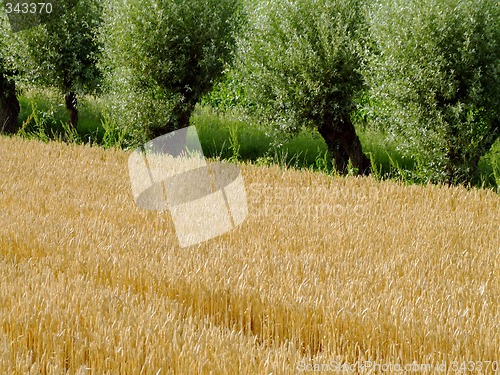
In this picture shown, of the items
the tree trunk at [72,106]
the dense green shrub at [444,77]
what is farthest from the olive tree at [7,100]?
the dense green shrub at [444,77]

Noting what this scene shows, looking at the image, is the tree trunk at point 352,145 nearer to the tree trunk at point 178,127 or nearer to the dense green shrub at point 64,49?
the tree trunk at point 178,127

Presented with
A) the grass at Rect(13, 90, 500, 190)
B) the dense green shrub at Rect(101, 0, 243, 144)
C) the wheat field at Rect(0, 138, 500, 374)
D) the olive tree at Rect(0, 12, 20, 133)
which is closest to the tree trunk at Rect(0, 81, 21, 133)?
the olive tree at Rect(0, 12, 20, 133)

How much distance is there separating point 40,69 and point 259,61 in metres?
6.79

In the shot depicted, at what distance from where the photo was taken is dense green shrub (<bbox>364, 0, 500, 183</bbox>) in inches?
466

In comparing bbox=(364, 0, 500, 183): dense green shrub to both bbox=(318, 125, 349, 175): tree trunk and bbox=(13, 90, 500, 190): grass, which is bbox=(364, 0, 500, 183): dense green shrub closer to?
bbox=(13, 90, 500, 190): grass

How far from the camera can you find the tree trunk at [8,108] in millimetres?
20688

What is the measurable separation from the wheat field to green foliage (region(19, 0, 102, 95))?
35.3 ft

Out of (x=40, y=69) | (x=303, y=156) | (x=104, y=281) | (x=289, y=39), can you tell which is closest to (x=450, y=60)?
(x=289, y=39)

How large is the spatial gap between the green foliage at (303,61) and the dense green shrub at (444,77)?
1.45 metres

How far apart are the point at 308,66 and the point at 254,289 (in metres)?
10.1

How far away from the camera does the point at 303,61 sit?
13.9 m

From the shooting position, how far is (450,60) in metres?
12.0

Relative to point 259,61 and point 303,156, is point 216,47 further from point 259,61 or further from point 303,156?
point 303,156


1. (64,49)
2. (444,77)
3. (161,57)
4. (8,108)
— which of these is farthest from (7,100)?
(444,77)
